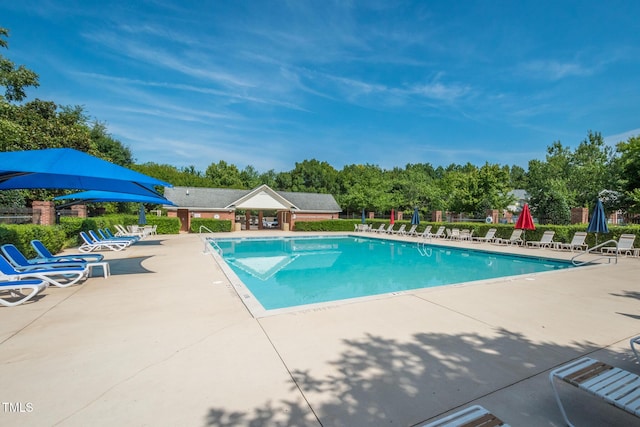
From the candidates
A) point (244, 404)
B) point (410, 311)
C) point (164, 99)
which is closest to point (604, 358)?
point (410, 311)

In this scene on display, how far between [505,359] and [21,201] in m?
25.8

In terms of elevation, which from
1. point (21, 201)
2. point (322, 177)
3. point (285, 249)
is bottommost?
point (285, 249)

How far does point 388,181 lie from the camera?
41656 mm

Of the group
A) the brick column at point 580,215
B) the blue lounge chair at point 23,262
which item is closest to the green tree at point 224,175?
the brick column at point 580,215

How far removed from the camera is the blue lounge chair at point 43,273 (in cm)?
566

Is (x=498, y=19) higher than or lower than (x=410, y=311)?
higher

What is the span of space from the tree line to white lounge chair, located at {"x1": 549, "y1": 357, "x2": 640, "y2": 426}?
1924 centimetres

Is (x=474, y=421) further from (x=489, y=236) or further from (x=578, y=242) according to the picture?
(x=489, y=236)

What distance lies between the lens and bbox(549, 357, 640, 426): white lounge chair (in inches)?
83.5

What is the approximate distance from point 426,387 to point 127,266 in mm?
Result: 9781

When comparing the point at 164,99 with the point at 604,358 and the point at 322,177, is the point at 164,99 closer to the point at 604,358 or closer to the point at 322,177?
the point at 604,358

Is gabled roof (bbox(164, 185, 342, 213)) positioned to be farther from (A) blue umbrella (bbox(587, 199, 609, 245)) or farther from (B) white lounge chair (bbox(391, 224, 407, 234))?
(A) blue umbrella (bbox(587, 199, 609, 245))

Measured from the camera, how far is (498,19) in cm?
1297

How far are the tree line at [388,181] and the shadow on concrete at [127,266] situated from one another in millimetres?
8644
